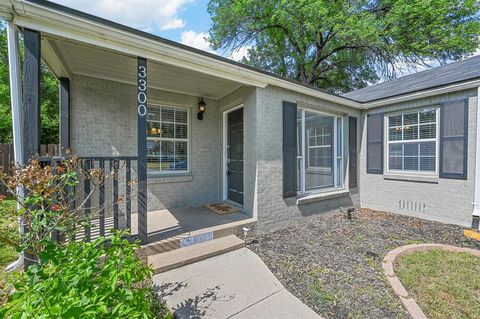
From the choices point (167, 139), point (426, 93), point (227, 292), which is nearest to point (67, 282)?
point (227, 292)

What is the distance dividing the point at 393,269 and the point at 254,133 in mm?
2937

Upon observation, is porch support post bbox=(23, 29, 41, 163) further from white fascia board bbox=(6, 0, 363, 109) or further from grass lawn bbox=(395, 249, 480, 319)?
grass lawn bbox=(395, 249, 480, 319)

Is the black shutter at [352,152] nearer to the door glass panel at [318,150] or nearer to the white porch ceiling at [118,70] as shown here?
the door glass panel at [318,150]

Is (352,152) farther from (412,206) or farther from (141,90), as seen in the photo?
(141,90)

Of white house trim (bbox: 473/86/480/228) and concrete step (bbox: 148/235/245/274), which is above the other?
white house trim (bbox: 473/86/480/228)

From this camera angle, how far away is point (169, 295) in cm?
256

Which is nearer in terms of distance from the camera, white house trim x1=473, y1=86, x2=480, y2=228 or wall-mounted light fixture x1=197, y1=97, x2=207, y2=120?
white house trim x1=473, y1=86, x2=480, y2=228

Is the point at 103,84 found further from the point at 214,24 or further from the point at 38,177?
the point at 214,24

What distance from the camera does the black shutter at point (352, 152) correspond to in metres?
6.31

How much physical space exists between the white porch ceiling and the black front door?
0.67 metres

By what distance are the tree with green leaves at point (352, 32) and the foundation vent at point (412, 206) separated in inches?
416

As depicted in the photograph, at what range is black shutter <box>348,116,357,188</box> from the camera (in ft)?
20.7

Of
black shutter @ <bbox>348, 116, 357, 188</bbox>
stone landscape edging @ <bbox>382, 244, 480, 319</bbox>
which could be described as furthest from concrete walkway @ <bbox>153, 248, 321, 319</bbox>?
black shutter @ <bbox>348, 116, 357, 188</bbox>

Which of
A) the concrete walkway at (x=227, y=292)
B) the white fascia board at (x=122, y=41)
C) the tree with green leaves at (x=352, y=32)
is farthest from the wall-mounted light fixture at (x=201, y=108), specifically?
the tree with green leaves at (x=352, y=32)
